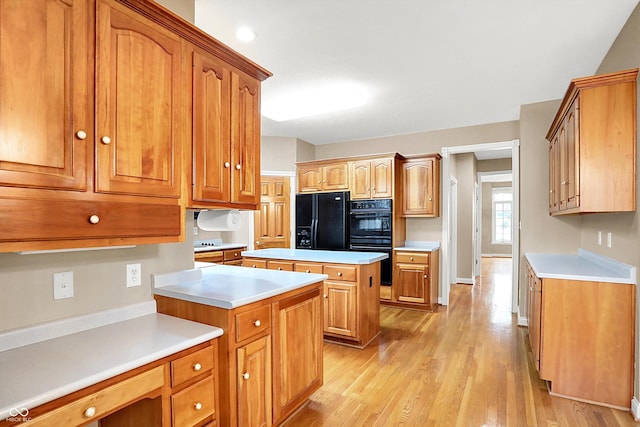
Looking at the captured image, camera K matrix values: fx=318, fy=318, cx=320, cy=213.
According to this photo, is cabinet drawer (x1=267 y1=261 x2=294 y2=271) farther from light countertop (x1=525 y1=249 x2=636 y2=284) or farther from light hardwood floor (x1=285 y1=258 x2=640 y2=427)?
light countertop (x1=525 y1=249 x2=636 y2=284)

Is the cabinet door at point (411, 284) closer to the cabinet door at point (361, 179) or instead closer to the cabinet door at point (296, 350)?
the cabinet door at point (361, 179)

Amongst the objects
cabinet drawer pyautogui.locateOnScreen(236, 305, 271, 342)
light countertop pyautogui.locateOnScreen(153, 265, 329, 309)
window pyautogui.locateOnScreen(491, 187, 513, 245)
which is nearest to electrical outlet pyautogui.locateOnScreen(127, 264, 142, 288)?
light countertop pyautogui.locateOnScreen(153, 265, 329, 309)

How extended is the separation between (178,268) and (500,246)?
11.1 m

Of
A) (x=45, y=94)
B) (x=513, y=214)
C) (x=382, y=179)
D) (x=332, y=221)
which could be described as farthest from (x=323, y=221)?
(x=45, y=94)

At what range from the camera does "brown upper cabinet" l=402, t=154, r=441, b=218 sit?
4781 mm

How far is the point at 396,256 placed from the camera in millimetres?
4688

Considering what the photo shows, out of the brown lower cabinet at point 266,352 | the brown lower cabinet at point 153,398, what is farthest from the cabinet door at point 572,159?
the brown lower cabinet at point 153,398

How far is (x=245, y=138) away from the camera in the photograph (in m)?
1.99

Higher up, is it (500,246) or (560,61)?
(560,61)

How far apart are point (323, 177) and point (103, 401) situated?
4360 mm

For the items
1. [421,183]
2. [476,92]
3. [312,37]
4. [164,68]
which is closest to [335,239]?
[421,183]

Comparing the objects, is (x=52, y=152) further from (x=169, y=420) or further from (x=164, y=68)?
(x=169, y=420)

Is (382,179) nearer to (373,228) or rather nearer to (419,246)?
(373,228)

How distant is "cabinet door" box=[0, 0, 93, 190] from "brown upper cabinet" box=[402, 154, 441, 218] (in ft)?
14.3
